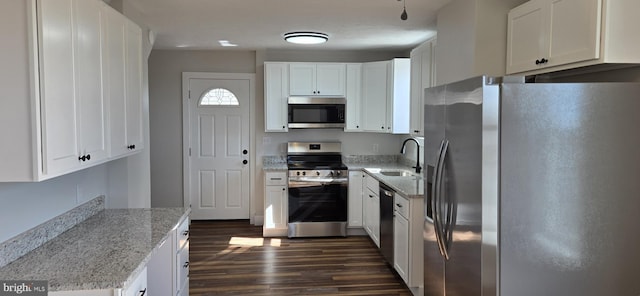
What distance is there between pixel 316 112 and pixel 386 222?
6.25 feet

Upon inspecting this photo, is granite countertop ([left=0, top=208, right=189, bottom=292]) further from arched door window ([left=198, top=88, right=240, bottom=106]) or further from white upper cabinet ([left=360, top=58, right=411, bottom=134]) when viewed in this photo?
arched door window ([left=198, top=88, right=240, bottom=106])

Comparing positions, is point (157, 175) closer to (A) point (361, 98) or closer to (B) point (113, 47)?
(A) point (361, 98)

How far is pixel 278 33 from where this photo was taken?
4.35 metres

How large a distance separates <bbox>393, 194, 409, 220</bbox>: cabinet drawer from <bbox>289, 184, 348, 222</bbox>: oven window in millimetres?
1449

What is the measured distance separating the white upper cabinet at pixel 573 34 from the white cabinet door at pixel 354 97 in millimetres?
2797

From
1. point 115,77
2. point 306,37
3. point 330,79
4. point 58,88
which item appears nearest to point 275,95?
point 330,79

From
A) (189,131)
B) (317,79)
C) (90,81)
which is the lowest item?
(189,131)

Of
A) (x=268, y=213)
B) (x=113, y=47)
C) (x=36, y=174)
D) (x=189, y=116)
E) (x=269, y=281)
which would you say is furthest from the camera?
(x=189, y=116)

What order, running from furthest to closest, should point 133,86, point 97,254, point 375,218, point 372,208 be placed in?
point 372,208
point 375,218
point 133,86
point 97,254

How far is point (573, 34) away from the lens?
211 centimetres

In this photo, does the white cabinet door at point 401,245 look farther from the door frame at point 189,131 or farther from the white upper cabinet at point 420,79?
the door frame at point 189,131

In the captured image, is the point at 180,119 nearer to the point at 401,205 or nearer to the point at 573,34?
the point at 401,205

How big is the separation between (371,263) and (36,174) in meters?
3.25

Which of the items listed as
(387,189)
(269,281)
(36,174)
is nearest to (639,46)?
(387,189)
